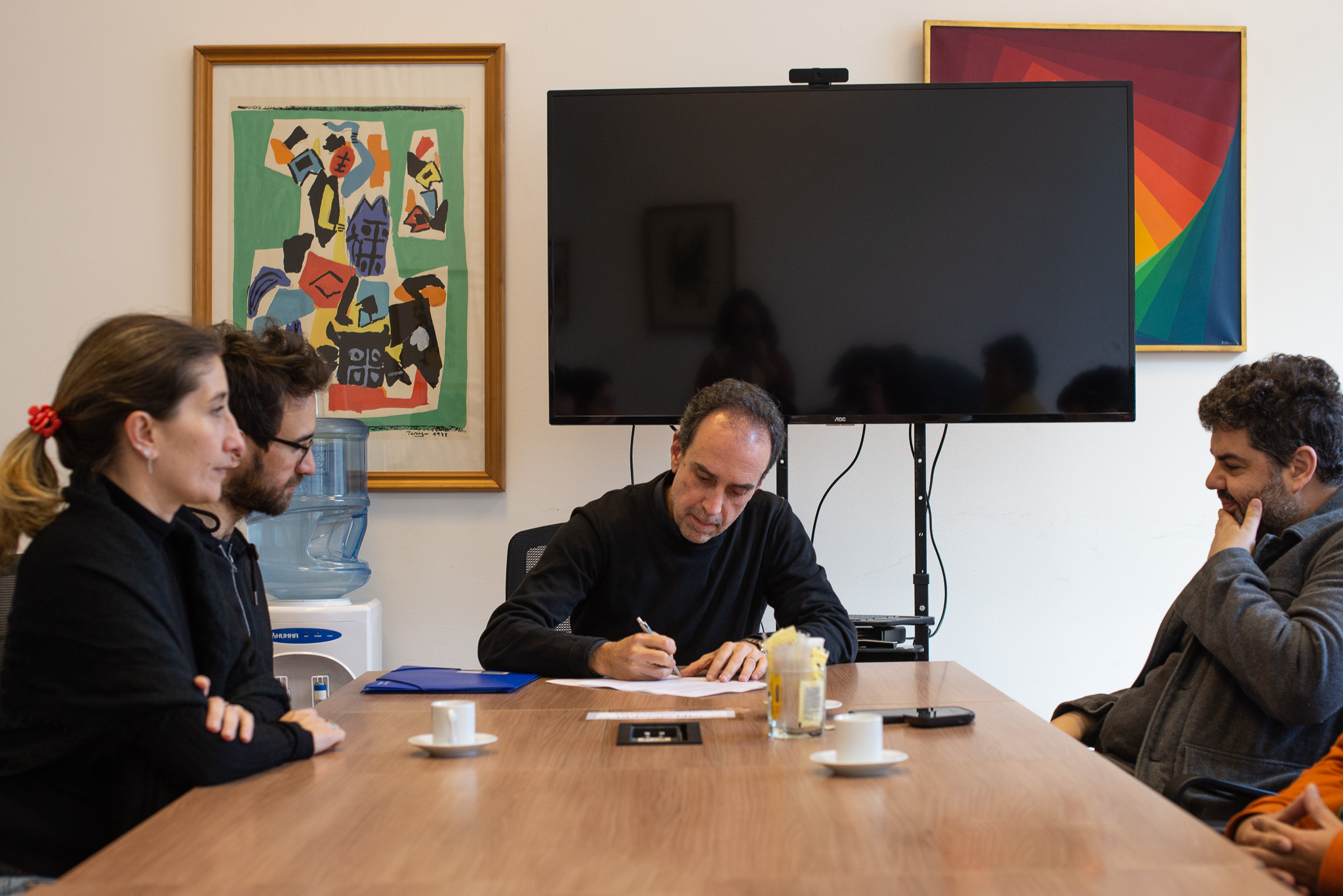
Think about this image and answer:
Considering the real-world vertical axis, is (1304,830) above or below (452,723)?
below

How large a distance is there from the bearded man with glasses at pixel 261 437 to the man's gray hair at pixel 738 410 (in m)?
0.76

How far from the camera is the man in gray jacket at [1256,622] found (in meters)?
1.61

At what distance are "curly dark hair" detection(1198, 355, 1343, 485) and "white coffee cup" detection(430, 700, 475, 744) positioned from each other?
1414 mm

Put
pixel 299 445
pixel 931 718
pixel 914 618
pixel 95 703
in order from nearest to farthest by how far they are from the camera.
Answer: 1. pixel 95 703
2. pixel 931 718
3. pixel 299 445
4. pixel 914 618

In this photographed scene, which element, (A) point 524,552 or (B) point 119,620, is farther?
(A) point 524,552

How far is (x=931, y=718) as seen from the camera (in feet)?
4.96

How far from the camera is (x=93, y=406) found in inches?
53.4

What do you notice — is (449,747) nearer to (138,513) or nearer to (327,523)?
(138,513)

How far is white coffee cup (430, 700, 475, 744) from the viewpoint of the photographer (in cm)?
137

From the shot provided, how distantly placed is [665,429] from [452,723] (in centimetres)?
179

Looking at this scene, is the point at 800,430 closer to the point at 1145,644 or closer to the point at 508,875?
the point at 1145,644

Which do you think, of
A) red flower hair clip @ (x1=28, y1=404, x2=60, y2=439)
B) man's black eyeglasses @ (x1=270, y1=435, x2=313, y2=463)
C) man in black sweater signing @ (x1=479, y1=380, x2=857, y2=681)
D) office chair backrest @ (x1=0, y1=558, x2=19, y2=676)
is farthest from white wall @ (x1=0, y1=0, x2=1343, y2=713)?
red flower hair clip @ (x1=28, y1=404, x2=60, y2=439)

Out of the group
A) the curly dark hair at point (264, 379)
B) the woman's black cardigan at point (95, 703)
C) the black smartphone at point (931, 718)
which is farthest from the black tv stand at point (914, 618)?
the woman's black cardigan at point (95, 703)

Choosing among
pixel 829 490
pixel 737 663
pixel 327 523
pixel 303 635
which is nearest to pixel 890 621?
pixel 829 490
